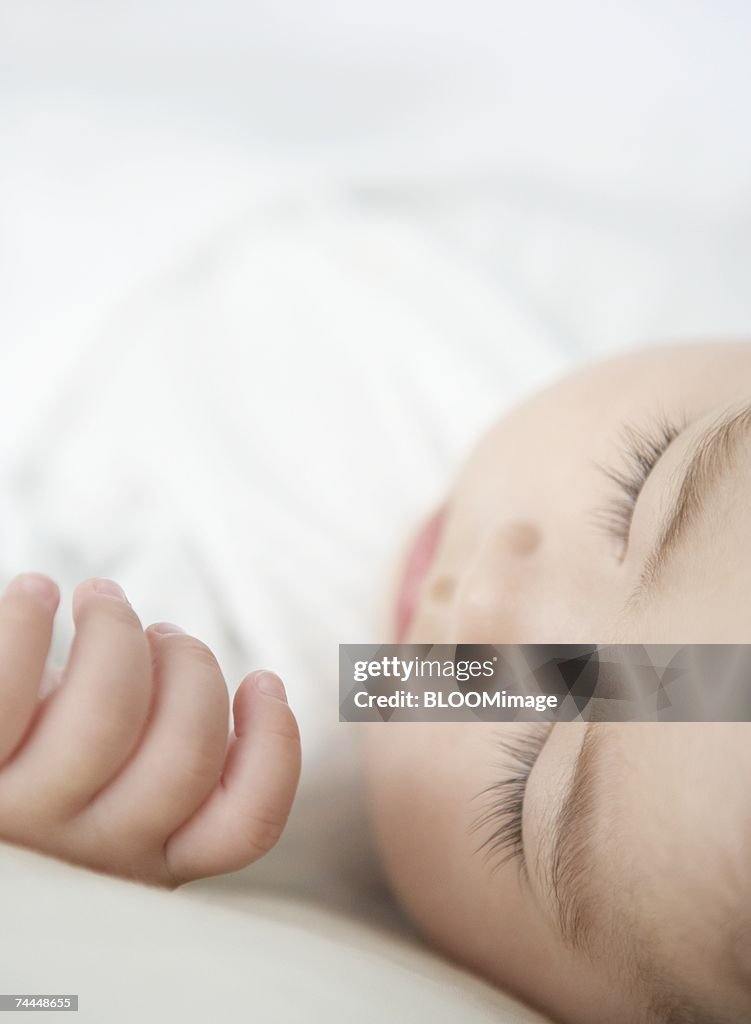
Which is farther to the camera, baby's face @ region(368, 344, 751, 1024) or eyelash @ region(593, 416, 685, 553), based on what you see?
eyelash @ region(593, 416, 685, 553)

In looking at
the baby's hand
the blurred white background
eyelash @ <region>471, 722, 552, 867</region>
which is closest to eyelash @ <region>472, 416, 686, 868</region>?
eyelash @ <region>471, 722, 552, 867</region>

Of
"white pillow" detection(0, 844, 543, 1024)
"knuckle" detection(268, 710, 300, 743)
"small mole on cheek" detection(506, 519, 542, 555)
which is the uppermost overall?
"small mole on cheek" detection(506, 519, 542, 555)

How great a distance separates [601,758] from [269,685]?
171mm

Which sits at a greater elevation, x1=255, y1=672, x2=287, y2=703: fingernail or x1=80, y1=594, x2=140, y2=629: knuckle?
x1=80, y1=594, x2=140, y2=629: knuckle

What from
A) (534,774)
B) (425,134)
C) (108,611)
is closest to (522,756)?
(534,774)

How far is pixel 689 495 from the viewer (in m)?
0.47

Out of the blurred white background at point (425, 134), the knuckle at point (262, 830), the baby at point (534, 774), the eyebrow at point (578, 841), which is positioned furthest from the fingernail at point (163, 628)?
the blurred white background at point (425, 134)

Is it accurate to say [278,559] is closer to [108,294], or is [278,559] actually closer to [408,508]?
[408,508]

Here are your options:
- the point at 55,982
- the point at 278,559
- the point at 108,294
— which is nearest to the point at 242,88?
the point at 108,294

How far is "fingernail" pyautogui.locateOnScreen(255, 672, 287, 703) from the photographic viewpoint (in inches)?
19.1

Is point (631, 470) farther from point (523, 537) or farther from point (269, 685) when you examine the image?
point (269, 685)

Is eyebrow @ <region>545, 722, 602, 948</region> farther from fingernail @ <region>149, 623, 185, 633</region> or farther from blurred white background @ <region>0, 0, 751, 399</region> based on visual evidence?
blurred white background @ <region>0, 0, 751, 399</region>

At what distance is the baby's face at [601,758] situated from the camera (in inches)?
16.6

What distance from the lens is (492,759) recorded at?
1.68ft
